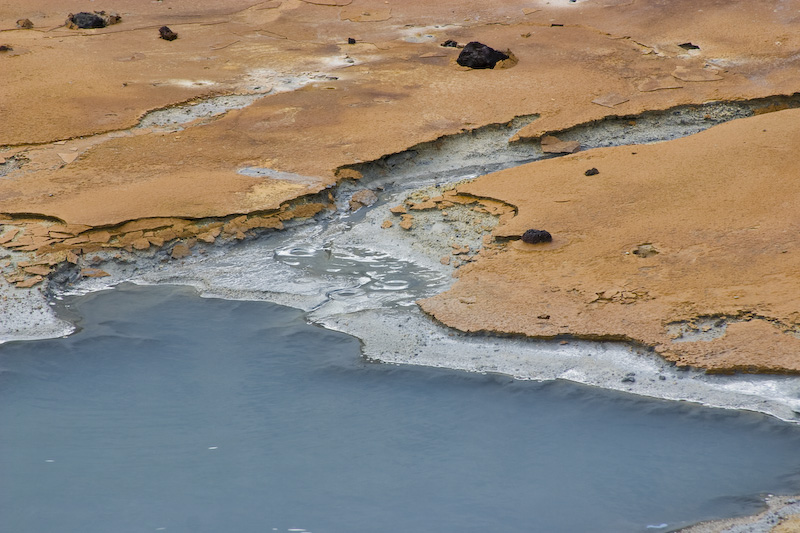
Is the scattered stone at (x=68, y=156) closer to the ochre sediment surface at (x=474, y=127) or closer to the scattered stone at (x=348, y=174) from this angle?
the ochre sediment surface at (x=474, y=127)

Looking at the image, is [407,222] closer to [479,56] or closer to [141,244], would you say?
[141,244]

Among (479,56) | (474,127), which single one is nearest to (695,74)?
(479,56)

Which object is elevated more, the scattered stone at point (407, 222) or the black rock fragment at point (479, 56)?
the black rock fragment at point (479, 56)

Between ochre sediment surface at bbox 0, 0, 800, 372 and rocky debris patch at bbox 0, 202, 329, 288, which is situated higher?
ochre sediment surface at bbox 0, 0, 800, 372

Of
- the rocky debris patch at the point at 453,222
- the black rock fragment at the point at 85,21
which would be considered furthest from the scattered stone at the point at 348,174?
the black rock fragment at the point at 85,21

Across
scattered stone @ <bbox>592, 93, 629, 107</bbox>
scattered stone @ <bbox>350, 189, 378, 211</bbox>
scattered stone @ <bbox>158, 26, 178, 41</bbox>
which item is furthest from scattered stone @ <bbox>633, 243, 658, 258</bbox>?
scattered stone @ <bbox>158, 26, 178, 41</bbox>

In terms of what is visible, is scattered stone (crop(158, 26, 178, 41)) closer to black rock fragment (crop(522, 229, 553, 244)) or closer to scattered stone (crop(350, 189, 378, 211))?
scattered stone (crop(350, 189, 378, 211))
